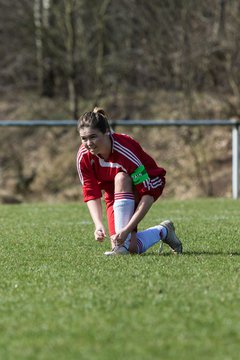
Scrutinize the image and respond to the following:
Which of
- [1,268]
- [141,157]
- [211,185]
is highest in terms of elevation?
[141,157]

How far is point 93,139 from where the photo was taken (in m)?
7.07

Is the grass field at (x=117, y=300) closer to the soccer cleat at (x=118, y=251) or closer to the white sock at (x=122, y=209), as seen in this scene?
the soccer cleat at (x=118, y=251)

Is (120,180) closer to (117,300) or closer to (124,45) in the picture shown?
(117,300)

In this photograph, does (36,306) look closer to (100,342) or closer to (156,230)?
(100,342)

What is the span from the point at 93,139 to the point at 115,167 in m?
0.36

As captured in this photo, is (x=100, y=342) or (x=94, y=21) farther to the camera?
(x=94, y=21)

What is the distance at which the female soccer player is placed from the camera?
709 centimetres

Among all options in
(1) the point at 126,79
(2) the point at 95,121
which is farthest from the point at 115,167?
(1) the point at 126,79

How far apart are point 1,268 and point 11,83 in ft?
65.2

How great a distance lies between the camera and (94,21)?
22.5 metres

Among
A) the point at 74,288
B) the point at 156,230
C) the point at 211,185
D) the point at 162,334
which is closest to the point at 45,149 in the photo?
the point at 211,185

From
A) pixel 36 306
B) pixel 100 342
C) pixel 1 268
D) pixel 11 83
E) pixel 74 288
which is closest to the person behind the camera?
pixel 100 342

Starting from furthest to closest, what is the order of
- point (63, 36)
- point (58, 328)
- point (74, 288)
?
point (63, 36), point (74, 288), point (58, 328)

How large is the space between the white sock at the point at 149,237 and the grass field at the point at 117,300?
14cm
